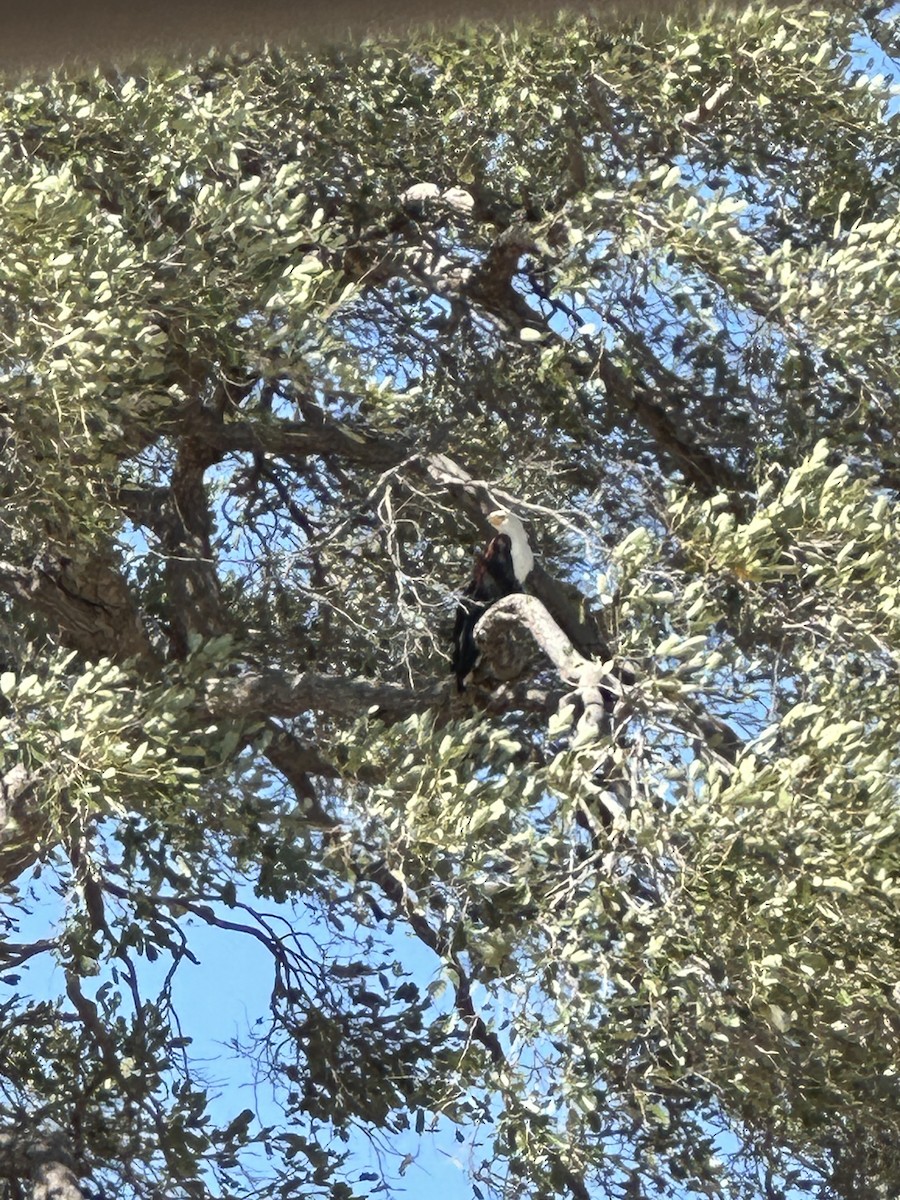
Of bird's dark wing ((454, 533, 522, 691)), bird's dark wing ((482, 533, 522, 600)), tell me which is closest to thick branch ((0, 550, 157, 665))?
bird's dark wing ((454, 533, 522, 691))

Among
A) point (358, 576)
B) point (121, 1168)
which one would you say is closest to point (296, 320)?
point (358, 576)

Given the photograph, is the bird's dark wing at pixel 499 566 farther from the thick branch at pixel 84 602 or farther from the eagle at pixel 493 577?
the thick branch at pixel 84 602

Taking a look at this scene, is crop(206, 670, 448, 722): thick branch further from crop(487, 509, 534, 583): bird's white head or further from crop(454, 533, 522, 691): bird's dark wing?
crop(487, 509, 534, 583): bird's white head

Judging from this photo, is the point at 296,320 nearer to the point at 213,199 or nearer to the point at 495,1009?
the point at 213,199

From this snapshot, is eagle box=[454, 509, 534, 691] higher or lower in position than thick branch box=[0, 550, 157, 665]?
lower

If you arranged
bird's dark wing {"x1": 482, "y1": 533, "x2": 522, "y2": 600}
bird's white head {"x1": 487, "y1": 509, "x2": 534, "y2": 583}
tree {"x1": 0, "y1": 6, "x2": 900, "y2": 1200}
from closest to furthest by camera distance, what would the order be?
tree {"x1": 0, "y1": 6, "x2": 900, "y2": 1200}, bird's white head {"x1": 487, "y1": 509, "x2": 534, "y2": 583}, bird's dark wing {"x1": 482, "y1": 533, "x2": 522, "y2": 600}

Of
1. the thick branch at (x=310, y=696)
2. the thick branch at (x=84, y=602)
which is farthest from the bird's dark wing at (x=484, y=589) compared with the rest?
the thick branch at (x=84, y=602)

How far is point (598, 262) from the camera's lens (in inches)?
217

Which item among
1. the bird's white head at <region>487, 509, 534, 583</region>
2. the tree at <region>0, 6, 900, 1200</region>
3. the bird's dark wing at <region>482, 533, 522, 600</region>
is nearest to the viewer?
the tree at <region>0, 6, 900, 1200</region>

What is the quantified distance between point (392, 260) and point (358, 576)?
4.16ft

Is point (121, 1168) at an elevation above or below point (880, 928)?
above

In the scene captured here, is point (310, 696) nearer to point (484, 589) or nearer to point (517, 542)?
point (484, 589)

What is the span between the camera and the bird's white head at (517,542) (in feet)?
17.7

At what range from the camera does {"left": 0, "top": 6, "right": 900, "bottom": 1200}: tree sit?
422cm
